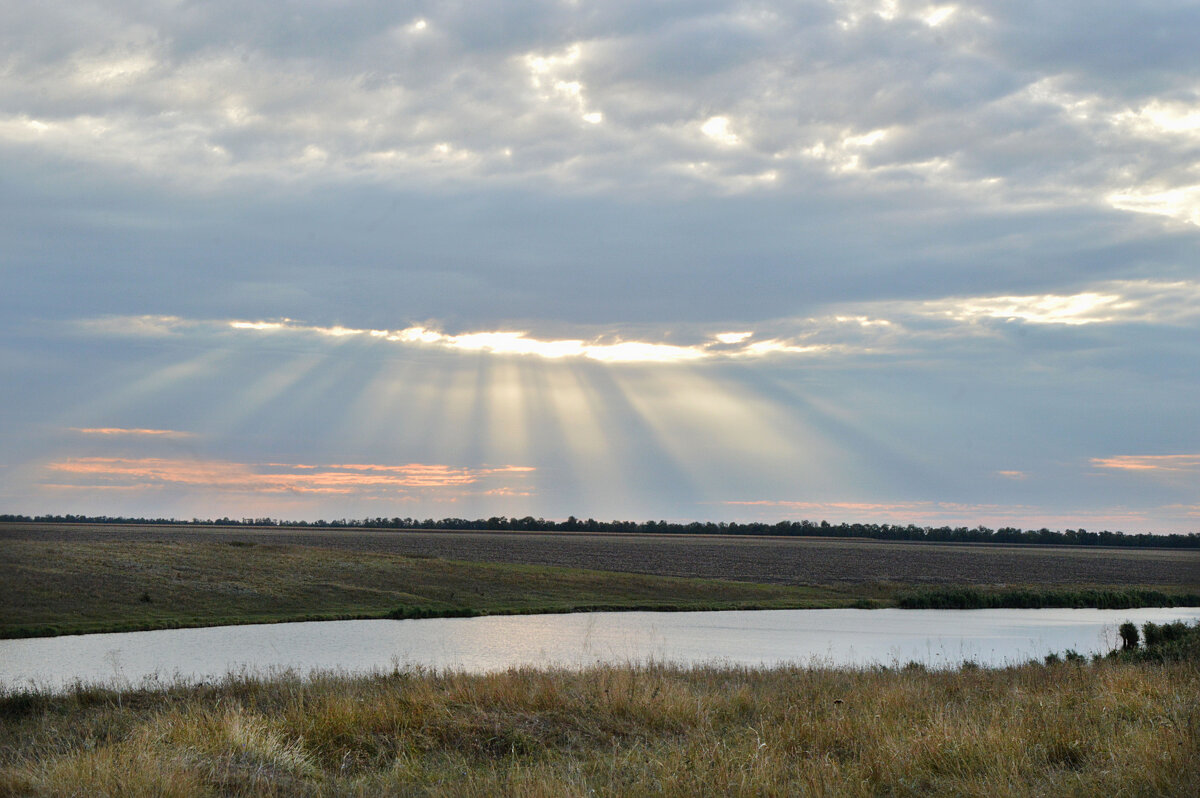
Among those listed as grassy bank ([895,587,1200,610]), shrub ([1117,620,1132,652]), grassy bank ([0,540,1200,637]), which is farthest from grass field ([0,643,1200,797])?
grassy bank ([895,587,1200,610])

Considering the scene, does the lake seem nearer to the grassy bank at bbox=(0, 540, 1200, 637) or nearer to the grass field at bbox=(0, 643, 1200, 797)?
the grassy bank at bbox=(0, 540, 1200, 637)

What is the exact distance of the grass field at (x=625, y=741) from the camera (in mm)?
8016

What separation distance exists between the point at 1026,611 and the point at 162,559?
51.7 metres

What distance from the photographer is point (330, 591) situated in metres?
45.2

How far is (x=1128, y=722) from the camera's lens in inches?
428

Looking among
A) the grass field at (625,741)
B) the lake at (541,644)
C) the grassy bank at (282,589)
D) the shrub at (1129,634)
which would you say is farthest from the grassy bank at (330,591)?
the shrub at (1129,634)

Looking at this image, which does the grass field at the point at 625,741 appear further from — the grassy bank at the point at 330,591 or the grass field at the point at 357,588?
the grass field at the point at 357,588

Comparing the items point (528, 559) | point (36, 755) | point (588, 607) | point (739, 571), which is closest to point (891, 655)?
point (588, 607)

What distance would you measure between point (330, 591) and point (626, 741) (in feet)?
121

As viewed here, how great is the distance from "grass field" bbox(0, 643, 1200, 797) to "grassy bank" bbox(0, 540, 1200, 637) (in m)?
22.2

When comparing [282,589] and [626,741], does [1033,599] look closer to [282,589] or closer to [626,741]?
[282,589]

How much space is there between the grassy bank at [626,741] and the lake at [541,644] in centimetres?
659

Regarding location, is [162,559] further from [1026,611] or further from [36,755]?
[1026,611]

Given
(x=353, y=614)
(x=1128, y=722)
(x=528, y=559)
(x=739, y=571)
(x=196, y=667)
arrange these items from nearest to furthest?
1. (x=1128, y=722)
2. (x=196, y=667)
3. (x=353, y=614)
4. (x=739, y=571)
5. (x=528, y=559)
